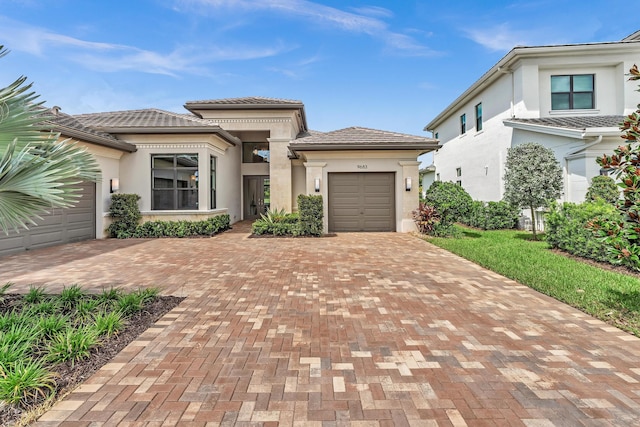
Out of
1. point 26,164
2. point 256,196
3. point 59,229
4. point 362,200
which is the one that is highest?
point 256,196

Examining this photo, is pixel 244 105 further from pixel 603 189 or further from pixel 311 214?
pixel 603 189

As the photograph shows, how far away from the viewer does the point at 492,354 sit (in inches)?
124

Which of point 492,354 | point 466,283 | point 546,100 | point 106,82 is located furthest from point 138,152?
point 546,100

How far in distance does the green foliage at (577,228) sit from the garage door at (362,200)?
5.47m

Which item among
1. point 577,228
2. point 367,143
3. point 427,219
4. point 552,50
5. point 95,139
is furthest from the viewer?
point 552,50

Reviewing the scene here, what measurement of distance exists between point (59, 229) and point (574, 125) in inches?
735

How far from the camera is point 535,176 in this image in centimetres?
1045

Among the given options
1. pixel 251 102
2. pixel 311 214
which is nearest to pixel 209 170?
pixel 311 214

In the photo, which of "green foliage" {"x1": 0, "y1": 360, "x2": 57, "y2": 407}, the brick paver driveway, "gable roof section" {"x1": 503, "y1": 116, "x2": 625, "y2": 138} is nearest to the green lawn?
the brick paver driveway

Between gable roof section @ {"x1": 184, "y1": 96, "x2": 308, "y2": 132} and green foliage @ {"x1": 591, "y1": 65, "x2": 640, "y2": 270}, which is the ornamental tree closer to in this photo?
green foliage @ {"x1": 591, "y1": 65, "x2": 640, "y2": 270}

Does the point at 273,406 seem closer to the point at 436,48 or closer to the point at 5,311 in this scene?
the point at 5,311

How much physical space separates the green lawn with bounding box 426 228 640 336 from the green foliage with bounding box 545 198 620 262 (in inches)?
16.8

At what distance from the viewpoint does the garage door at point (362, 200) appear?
42.8ft

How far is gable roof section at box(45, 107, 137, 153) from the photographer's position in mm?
9205
